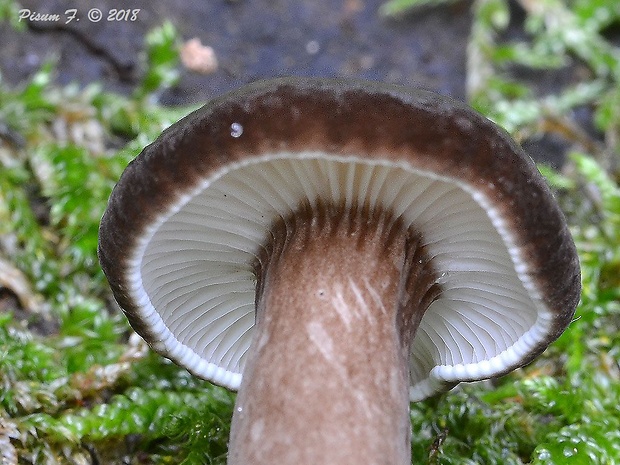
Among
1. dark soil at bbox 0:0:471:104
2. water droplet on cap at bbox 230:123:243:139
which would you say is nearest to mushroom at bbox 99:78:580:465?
water droplet on cap at bbox 230:123:243:139

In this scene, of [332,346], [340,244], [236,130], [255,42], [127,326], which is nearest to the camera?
[236,130]

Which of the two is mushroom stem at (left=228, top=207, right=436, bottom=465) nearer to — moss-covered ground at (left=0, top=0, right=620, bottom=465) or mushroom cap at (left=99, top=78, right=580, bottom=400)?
mushroom cap at (left=99, top=78, right=580, bottom=400)

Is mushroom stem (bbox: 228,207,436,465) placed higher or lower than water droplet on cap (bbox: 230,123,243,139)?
lower

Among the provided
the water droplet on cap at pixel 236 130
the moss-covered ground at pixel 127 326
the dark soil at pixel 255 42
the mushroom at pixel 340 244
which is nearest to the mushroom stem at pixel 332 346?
the mushroom at pixel 340 244

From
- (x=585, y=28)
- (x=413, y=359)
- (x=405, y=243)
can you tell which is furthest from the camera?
(x=585, y=28)

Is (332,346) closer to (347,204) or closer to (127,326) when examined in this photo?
(347,204)

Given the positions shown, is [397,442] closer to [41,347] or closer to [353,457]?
[353,457]

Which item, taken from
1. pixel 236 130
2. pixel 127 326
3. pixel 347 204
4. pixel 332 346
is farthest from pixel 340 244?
pixel 127 326

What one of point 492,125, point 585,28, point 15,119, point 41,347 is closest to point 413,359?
point 492,125
